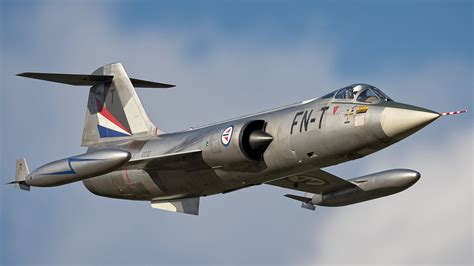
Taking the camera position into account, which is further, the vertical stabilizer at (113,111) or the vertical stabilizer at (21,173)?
the vertical stabilizer at (113,111)

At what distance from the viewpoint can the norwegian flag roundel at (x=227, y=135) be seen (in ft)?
86.5

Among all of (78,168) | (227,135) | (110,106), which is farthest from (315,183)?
(78,168)

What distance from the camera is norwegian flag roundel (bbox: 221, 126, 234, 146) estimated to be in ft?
86.5

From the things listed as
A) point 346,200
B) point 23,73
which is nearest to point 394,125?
point 346,200

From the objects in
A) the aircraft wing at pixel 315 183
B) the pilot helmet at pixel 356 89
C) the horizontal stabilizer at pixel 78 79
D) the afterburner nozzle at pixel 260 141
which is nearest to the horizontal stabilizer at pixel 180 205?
the aircraft wing at pixel 315 183

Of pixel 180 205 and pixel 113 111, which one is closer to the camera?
pixel 180 205

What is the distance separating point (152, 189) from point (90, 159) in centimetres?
269

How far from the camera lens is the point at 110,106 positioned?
32.3 metres

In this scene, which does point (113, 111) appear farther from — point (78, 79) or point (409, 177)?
point (409, 177)

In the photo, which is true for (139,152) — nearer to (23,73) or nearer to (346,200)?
(23,73)

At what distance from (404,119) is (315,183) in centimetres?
722

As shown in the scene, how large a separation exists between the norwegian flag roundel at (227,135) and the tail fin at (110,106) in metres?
5.06

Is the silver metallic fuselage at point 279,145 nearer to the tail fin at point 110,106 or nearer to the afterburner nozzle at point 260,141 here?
the afterburner nozzle at point 260,141

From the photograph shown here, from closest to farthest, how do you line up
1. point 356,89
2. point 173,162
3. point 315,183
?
point 356,89 < point 173,162 < point 315,183
